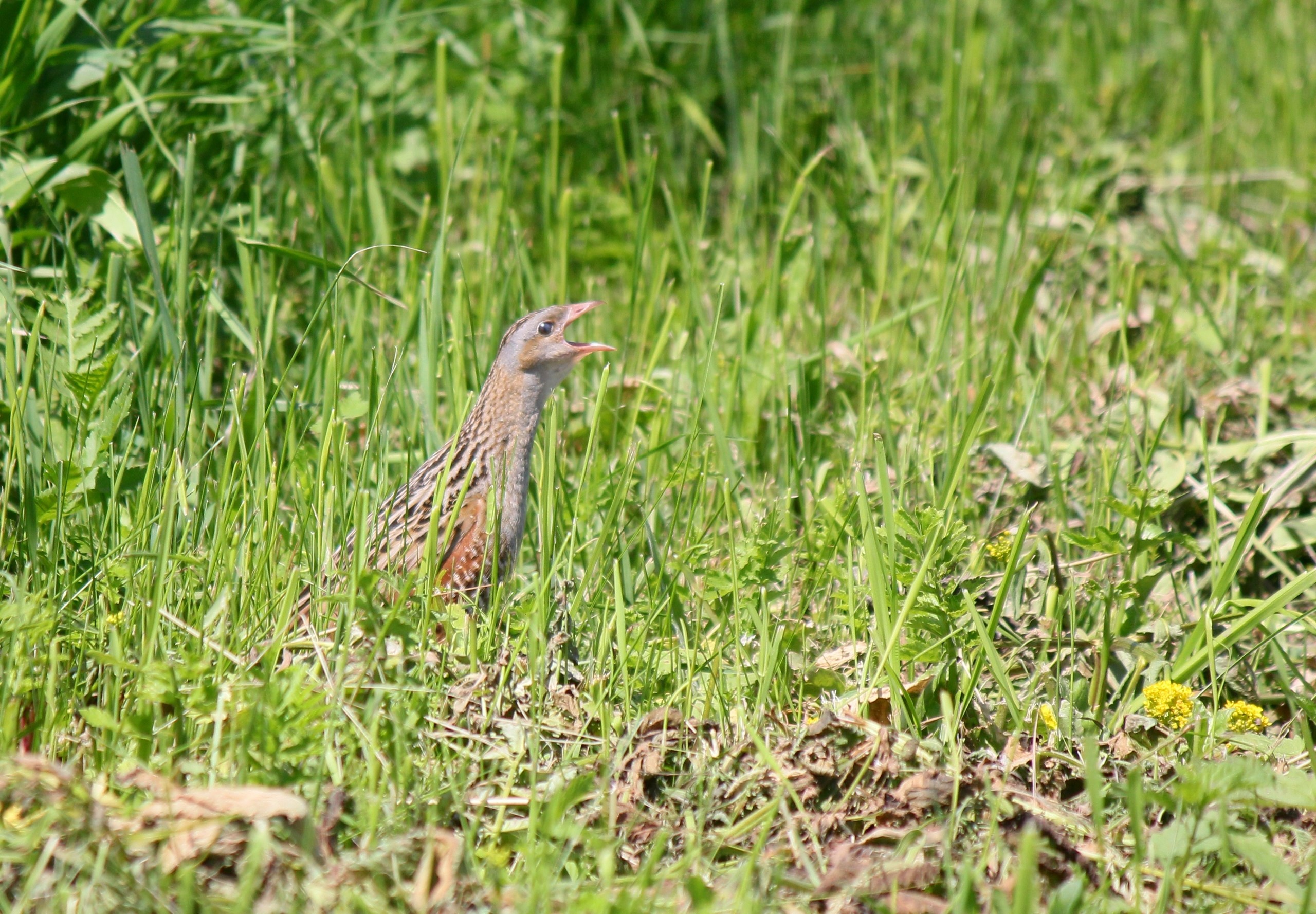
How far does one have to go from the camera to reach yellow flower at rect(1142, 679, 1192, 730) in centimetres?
311

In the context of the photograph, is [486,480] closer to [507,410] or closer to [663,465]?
[507,410]

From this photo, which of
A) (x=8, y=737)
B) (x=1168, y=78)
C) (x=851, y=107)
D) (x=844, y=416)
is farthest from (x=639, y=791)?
(x=1168, y=78)

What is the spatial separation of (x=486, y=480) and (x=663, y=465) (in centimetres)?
63

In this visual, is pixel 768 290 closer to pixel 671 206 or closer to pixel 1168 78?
pixel 671 206

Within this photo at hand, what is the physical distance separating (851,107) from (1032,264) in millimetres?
1310

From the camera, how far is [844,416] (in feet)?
15.5

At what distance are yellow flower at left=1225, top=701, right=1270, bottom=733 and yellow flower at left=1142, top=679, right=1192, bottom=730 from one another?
0.13 m

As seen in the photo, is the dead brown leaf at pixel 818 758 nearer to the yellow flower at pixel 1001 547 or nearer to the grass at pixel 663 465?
the grass at pixel 663 465

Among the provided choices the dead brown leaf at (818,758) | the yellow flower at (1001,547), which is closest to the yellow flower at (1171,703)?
the yellow flower at (1001,547)

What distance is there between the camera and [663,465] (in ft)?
14.0

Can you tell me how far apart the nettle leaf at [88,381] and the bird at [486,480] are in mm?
759

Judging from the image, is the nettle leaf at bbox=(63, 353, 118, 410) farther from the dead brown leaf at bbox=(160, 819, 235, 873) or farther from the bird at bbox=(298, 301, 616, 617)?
the dead brown leaf at bbox=(160, 819, 235, 873)

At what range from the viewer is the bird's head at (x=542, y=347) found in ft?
13.2

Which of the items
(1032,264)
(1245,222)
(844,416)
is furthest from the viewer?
(1245,222)
